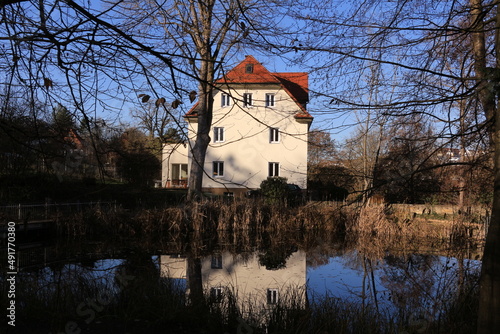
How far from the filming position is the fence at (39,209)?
12084 millimetres

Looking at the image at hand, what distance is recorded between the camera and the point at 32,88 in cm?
317

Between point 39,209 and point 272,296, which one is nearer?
point 272,296

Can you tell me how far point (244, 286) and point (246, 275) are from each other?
1.20m

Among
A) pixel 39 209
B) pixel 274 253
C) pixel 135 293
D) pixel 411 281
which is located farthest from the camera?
pixel 39 209

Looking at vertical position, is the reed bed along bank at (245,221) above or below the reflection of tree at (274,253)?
above

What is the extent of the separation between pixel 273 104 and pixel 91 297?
3.46 m

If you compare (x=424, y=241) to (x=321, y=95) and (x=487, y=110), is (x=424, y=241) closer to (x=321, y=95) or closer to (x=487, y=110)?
(x=487, y=110)

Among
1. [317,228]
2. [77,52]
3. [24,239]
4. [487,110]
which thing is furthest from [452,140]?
[24,239]

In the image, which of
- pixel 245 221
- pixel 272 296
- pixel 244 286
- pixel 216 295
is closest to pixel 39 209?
pixel 245 221

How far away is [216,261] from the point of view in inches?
404

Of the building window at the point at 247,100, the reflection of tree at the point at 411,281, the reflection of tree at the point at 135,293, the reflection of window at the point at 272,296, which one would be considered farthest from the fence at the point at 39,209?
the building window at the point at 247,100

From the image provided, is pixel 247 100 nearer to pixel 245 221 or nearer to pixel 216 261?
pixel 216 261

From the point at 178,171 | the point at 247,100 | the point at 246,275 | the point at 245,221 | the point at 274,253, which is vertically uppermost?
the point at 178,171

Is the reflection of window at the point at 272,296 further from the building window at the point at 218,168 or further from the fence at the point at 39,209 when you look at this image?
the building window at the point at 218,168
